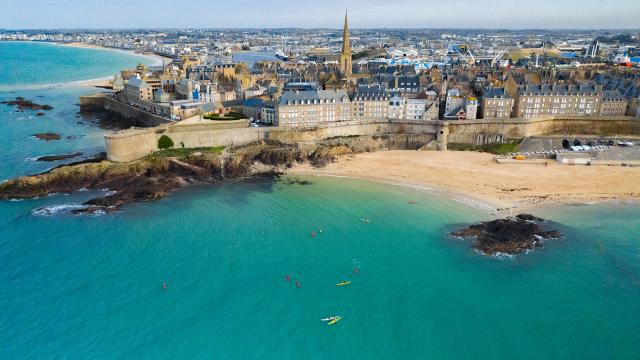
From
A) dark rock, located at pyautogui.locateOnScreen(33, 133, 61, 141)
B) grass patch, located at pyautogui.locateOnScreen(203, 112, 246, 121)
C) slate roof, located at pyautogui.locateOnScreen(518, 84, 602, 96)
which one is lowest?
dark rock, located at pyautogui.locateOnScreen(33, 133, 61, 141)

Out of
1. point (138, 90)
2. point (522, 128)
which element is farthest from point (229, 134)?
point (522, 128)

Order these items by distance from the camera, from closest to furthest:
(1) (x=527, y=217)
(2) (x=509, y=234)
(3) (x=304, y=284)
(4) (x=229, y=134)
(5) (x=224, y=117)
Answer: (3) (x=304, y=284)
(2) (x=509, y=234)
(1) (x=527, y=217)
(4) (x=229, y=134)
(5) (x=224, y=117)

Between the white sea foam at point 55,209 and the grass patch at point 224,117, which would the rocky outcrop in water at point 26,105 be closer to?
the grass patch at point 224,117

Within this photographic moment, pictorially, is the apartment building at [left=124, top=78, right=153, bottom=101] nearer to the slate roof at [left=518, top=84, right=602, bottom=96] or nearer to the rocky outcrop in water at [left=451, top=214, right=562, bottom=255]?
the rocky outcrop in water at [left=451, top=214, right=562, bottom=255]

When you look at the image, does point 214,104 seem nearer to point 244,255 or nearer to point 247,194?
point 247,194

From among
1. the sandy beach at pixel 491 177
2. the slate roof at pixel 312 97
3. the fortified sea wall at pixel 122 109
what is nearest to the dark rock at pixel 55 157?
the fortified sea wall at pixel 122 109

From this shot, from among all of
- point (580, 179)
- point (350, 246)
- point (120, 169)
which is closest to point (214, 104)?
point (120, 169)

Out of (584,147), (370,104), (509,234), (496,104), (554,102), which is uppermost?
(554,102)

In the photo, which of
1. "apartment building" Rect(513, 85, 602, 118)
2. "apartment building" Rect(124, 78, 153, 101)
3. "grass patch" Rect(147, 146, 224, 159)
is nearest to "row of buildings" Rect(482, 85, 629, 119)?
"apartment building" Rect(513, 85, 602, 118)

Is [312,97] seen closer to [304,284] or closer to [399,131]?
[399,131]
